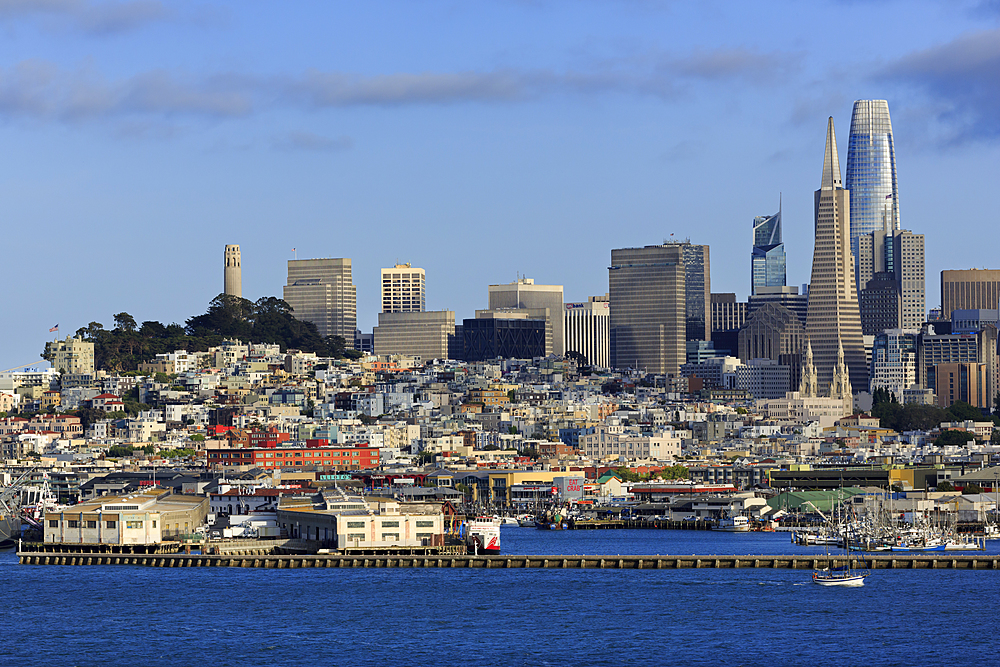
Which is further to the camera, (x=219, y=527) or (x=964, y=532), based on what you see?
(x=964, y=532)

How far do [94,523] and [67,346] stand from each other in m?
106

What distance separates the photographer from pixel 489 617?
5356cm

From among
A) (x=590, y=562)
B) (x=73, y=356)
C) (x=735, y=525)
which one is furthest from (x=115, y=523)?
(x=73, y=356)

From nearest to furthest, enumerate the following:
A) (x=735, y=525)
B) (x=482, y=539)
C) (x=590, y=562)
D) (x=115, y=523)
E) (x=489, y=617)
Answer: (x=489, y=617), (x=590, y=562), (x=482, y=539), (x=115, y=523), (x=735, y=525)

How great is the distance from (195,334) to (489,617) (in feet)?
466

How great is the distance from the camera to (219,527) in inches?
3125

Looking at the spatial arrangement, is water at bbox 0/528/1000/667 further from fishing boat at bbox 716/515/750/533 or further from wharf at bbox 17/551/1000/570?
fishing boat at bbox 716/515/750/533

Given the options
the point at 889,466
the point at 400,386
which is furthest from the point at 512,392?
the point at 889,466

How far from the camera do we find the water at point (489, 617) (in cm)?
4753

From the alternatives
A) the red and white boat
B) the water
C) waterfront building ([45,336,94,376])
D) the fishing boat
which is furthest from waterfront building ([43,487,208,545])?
waterfront building ([45,336,94,376])

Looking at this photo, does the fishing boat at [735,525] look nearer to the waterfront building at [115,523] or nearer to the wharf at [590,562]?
the wharf at [590,562]

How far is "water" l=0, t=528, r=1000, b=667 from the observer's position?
4753cm

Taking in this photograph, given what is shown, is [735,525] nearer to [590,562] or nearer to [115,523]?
[590,562]

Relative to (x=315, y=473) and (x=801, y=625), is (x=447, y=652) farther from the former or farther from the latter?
(x=315, y=473)
